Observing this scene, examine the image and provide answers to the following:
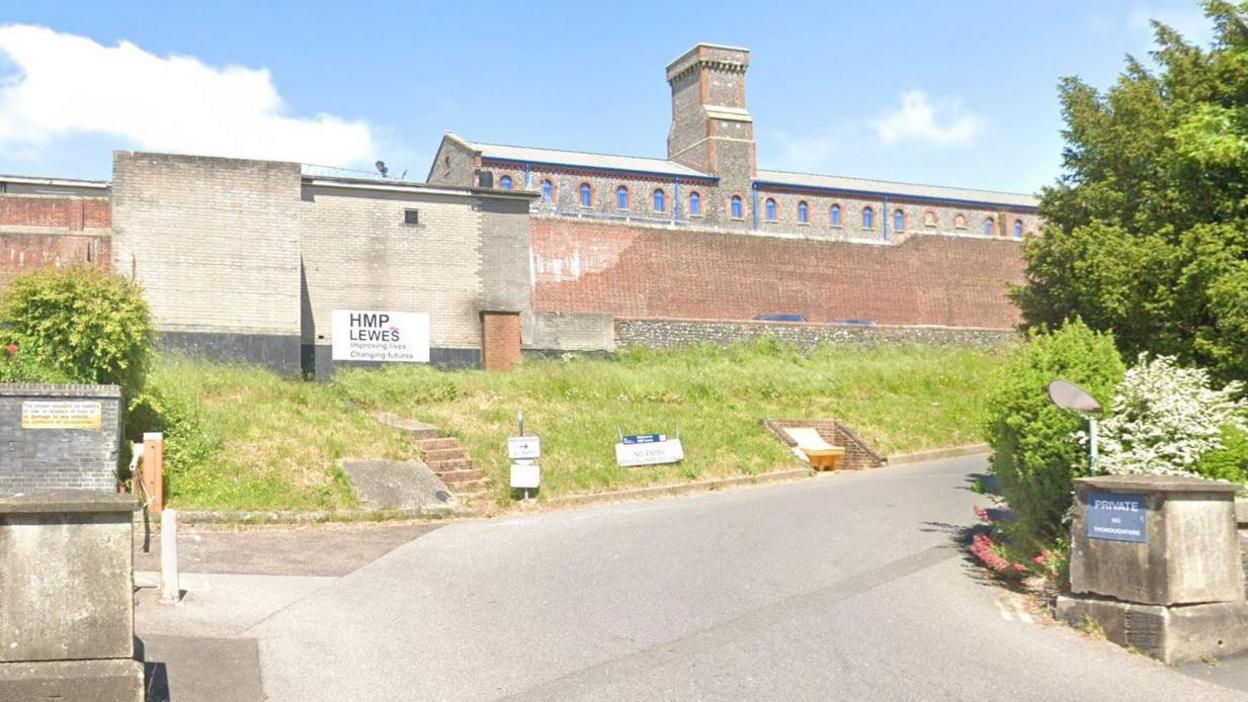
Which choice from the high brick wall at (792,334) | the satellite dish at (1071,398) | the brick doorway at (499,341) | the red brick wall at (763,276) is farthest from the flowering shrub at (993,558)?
the red brick wall at (763,276)

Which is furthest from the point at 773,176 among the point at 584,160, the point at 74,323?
the point at 74,323

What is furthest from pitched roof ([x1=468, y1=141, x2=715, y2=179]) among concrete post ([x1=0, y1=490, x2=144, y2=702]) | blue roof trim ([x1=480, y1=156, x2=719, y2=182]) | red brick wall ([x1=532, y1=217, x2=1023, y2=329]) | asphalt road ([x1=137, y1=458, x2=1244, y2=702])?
concrete post ([x1=0, y1=490, x2=144, y2=702])

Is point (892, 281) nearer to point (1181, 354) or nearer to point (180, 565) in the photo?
point (1181, 354)

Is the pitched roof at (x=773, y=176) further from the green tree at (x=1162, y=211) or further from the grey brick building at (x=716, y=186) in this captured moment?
the green tree at (x=1162, y=211)

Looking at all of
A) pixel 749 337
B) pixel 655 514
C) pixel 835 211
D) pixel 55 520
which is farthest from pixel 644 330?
pixel 835 211

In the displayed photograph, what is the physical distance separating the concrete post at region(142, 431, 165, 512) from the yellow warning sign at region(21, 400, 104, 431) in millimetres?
768

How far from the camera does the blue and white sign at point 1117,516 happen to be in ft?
31.8

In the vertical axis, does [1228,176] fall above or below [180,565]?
above

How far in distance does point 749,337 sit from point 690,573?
26.0 meters

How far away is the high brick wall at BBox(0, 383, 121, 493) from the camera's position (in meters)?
15.5

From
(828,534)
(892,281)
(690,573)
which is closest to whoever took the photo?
(690,573)

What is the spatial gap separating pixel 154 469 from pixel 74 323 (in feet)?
8.66

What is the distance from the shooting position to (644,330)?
120 feet

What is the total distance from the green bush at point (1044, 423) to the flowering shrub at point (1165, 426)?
25cm
